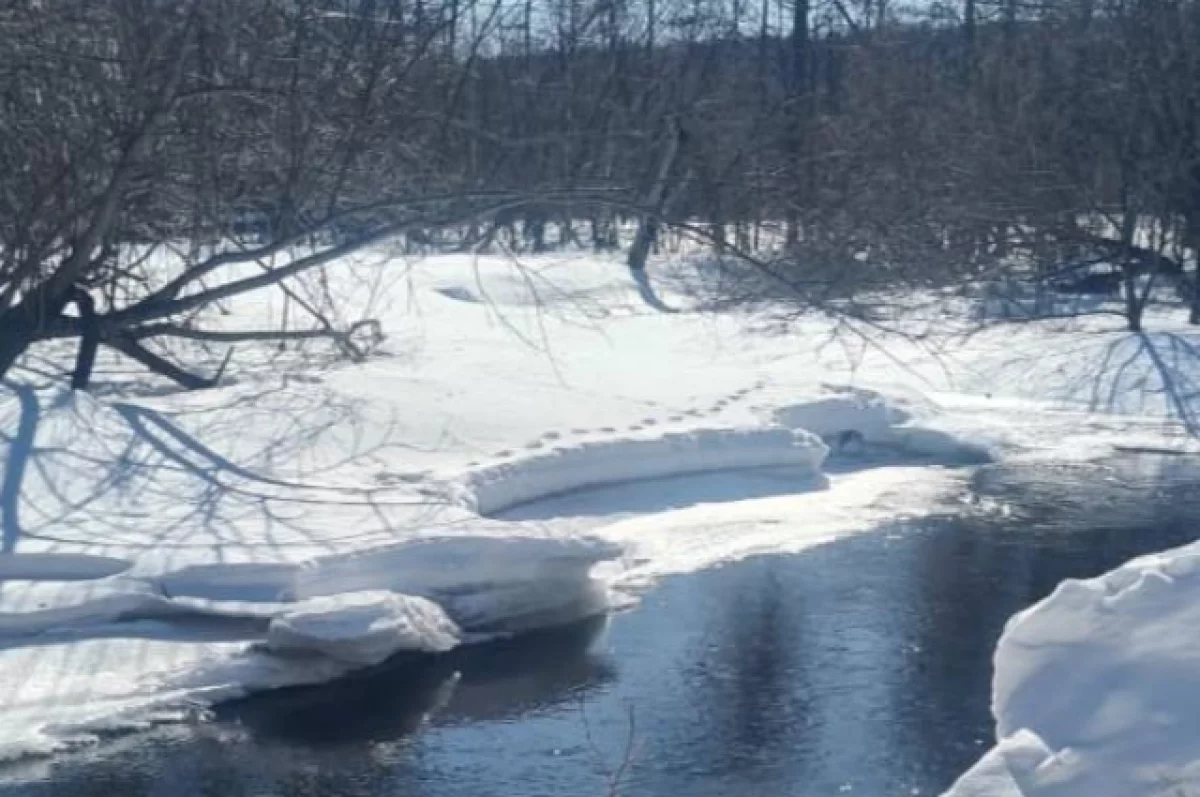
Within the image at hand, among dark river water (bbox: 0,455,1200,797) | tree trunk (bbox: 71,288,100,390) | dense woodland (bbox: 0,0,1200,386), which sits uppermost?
dense woodland (bbox: 0,0,1200,386)

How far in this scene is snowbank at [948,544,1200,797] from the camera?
505cm

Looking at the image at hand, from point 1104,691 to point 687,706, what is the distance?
187 inches

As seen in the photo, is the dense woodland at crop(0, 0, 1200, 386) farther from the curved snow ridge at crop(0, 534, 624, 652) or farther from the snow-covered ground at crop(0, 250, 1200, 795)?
the curved snow ridge at crop(0, 534, 624, 652)

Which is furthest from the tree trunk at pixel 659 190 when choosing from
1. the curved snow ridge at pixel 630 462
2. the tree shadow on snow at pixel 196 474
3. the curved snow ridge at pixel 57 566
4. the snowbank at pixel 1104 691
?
the snowbank at pixel 1104 691

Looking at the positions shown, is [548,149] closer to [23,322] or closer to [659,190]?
[659,190]

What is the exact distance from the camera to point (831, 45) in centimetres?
3941

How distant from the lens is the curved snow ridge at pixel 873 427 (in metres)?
18.2

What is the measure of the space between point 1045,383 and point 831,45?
18.8 meters

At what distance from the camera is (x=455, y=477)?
46.9 feet

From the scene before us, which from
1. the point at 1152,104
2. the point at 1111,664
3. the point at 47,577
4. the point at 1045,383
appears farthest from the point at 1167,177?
the point at 1111,664

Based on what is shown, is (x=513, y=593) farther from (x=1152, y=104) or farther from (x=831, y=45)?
(x=831, y=45)

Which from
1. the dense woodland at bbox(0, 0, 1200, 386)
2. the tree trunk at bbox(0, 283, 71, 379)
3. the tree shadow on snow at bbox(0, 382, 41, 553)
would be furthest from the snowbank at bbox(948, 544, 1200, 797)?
the tree trunk at bbox(0, 283, 71, 379)

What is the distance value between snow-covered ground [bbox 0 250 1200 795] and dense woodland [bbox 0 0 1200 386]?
87 centimetres

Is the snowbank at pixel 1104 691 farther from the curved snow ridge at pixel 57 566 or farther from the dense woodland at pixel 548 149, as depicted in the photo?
the curved snow ridge at pixel 57 566
